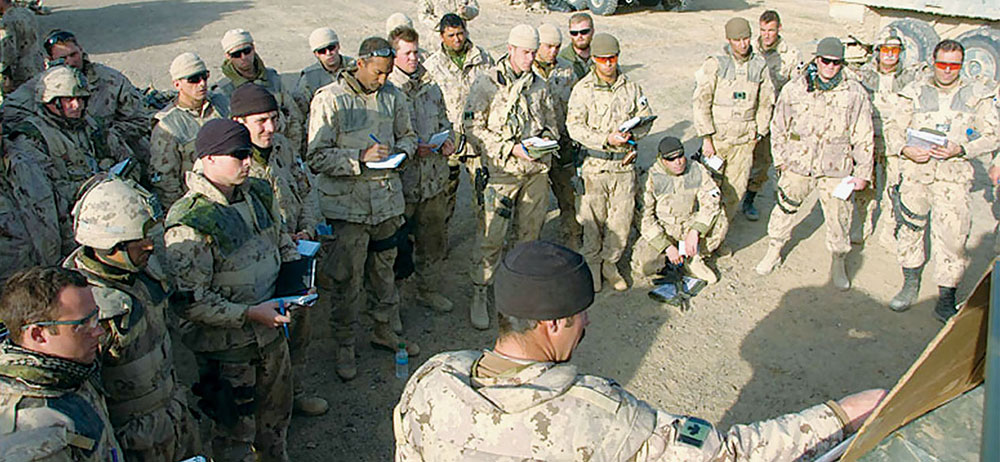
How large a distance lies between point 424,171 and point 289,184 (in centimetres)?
129

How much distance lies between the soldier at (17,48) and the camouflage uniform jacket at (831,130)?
28.3 ft

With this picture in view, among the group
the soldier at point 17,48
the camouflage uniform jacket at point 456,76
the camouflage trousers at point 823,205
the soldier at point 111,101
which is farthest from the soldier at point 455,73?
the soldier at point 17,48

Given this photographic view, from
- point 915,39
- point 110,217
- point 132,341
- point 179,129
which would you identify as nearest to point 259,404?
point 132,341

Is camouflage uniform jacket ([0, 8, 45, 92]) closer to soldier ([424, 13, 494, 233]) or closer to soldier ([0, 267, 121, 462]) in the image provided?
soldier ([424, 13, 494, 233])

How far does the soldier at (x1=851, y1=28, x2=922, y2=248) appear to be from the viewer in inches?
266

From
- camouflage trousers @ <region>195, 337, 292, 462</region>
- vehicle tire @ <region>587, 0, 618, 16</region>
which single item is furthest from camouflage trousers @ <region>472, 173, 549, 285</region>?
vehicle tire @ <region>587, 0, 618, 16</region>

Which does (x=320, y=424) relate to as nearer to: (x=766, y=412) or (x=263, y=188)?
(x=263, y=188)

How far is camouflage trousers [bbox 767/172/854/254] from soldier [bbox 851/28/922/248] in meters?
0.43

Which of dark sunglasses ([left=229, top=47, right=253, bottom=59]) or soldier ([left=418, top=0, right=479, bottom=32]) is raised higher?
dark sunglasses ([left=229, top=47, right=253, bottom=59])

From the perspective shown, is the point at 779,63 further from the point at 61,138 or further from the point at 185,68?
the point at 61,138

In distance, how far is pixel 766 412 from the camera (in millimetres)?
5312

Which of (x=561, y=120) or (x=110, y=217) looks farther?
(x=561, y=120)

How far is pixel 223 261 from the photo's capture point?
156 inches

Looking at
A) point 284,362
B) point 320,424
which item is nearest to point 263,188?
point 284,362
